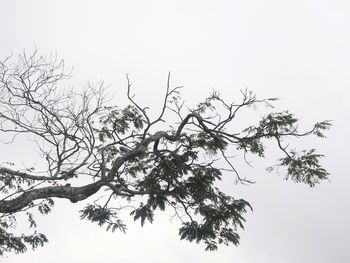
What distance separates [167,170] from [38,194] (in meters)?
3.40

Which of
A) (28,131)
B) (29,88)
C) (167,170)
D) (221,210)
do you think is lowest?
(221,210)

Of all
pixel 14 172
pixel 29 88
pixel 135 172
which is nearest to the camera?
pixel 14 172

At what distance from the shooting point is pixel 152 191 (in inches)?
431

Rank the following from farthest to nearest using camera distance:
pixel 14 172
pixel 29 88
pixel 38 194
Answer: pixel 29 88 < pixel 14 172 < pixel 38 194

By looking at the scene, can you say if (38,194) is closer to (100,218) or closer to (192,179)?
(100,218)

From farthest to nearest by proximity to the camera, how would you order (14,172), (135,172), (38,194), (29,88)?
(135,172), (29,88), (14,172), (38,194)

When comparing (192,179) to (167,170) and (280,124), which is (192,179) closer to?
(167,170)

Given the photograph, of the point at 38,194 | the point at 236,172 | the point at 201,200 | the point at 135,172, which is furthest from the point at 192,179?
the point at 38,194

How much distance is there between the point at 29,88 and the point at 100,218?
4212 mm

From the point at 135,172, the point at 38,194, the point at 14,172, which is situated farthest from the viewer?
the point at 135,172

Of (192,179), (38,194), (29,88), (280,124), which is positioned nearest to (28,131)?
(29,88)

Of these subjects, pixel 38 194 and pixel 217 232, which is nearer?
pixel 38 194

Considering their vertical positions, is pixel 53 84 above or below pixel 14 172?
above

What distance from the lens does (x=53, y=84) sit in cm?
1150
